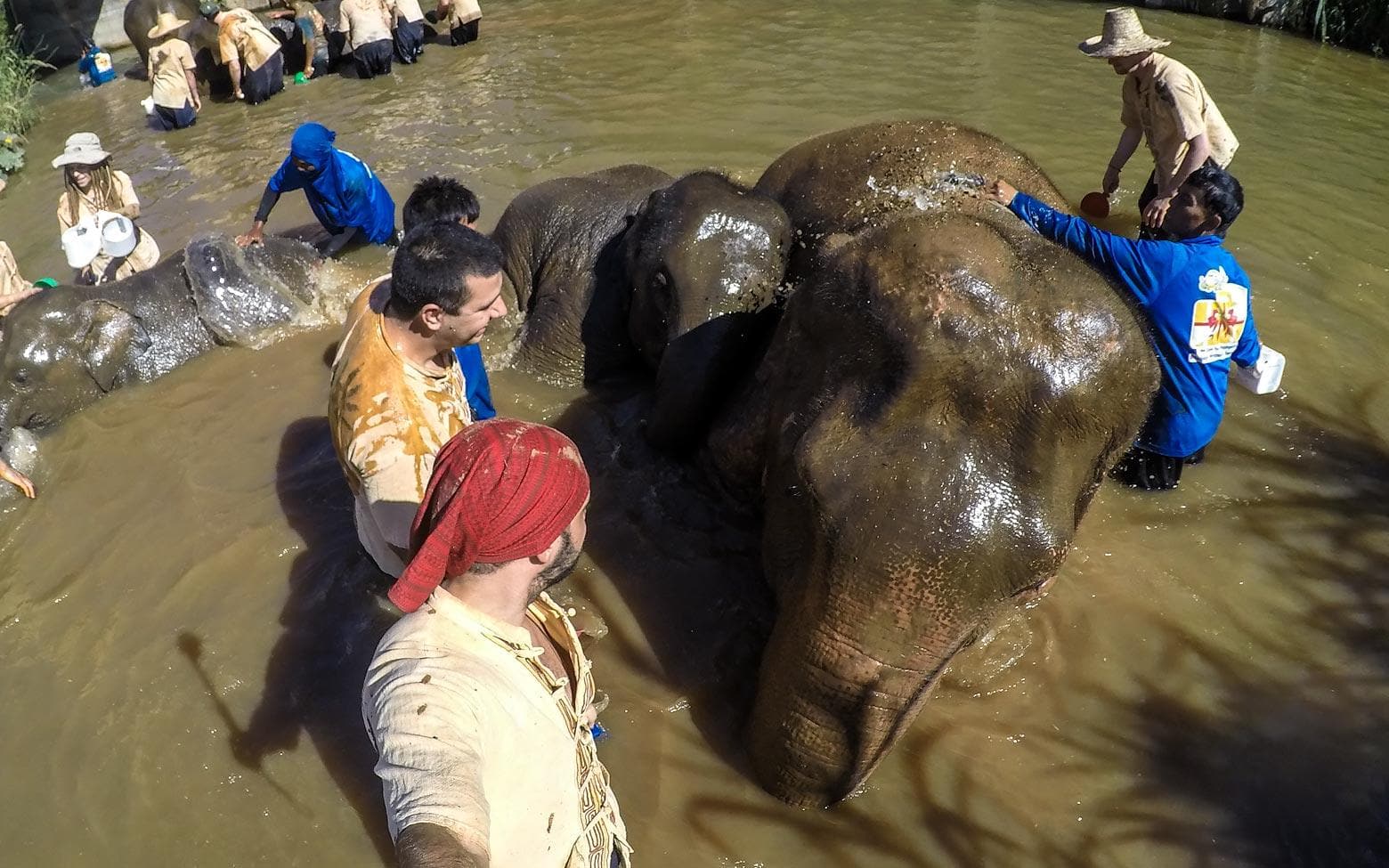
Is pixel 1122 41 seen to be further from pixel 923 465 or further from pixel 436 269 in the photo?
pixel 436 269

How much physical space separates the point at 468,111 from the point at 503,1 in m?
5.42

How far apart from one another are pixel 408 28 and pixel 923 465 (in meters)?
11.9

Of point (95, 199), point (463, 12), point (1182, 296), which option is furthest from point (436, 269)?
point (463, 12)

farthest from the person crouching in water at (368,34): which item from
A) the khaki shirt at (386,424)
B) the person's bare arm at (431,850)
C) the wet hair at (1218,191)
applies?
the person's bare arm at (431,850)

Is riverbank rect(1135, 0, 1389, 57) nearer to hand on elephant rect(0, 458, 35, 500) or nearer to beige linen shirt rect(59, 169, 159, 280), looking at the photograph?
beige linen shirt rect(59, 169, 159, 280)

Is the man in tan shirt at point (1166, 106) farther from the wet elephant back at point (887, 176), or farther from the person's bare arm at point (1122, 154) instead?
the wet elephant back at point (887, 176)

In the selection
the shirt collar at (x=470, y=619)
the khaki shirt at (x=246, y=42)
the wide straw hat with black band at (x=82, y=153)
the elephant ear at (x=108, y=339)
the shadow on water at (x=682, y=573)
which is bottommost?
the shadow on water at (x=682, y=573)

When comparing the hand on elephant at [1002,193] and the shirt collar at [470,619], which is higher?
the hand on elephant at [1002,193]

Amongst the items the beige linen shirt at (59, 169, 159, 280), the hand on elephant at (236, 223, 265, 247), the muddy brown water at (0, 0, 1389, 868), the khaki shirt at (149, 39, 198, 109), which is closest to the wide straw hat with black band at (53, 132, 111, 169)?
the beige linen shirt at (59, 169, 159, 280)

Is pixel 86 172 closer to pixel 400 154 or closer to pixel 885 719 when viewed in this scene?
pixel 400 154

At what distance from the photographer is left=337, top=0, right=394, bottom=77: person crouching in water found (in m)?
11.9

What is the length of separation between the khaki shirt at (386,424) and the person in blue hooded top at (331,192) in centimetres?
376

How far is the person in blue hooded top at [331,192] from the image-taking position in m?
6.78

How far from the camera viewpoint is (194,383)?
6078 mm
